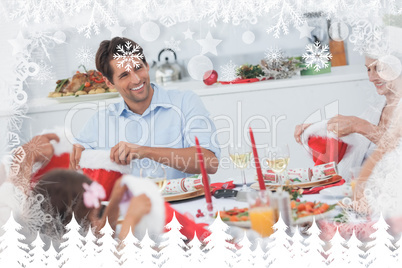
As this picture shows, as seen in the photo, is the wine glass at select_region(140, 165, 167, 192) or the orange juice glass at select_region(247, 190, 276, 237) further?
the wine glass at select_region(140, 165, 167, 192)

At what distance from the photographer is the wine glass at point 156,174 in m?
1.74

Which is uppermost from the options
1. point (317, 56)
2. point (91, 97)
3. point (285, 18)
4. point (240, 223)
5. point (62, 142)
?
point (285, 18)

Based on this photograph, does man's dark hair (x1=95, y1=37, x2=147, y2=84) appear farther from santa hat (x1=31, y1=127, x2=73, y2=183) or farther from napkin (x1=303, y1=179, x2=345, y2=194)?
napkin (x1=303, y1=179, x2=345, y2=194)

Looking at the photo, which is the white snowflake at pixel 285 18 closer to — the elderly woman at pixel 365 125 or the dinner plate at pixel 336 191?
the elderly woman at pixel 365 125

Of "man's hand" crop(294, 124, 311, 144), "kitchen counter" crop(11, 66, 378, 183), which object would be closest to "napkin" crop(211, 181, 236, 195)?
"kitchen counter" crop(11, 66, 378, 183)

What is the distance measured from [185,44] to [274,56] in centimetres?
27

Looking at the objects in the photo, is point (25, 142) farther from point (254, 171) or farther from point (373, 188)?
point (373, 188)

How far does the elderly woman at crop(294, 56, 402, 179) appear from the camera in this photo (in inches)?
67.1

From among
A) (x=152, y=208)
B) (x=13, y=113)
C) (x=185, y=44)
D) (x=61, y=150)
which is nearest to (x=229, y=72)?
(x=185, y=44)

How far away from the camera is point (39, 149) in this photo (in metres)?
1.79

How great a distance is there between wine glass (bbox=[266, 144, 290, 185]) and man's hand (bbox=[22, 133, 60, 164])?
2.23ft

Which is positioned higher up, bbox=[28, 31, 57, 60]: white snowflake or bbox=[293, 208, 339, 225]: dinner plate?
bbox=[28, 31, 57, 60]: white snowflake

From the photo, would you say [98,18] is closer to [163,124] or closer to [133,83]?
[133,83]

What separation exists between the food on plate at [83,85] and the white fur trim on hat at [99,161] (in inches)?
7.3
